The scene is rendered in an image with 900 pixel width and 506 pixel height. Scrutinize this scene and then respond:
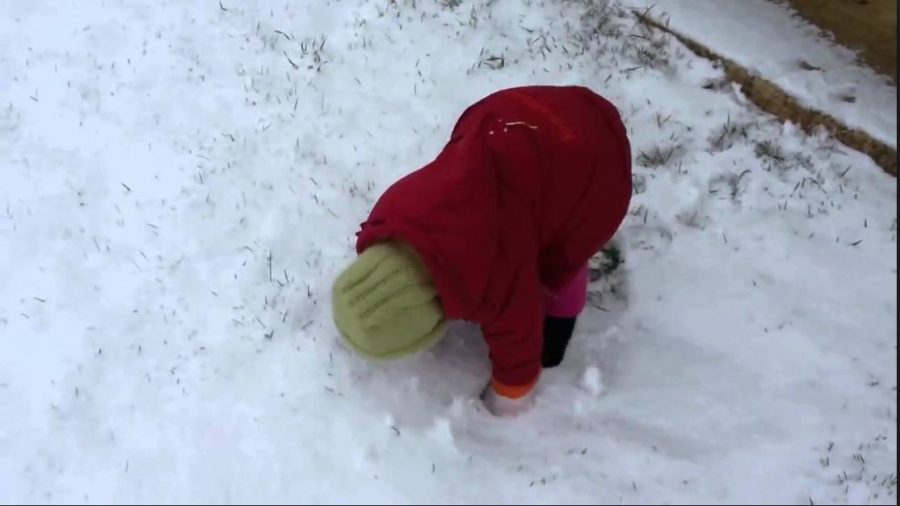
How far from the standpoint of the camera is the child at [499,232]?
270 cm

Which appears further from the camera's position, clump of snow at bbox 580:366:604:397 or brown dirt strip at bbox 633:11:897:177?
brown dirt strip at bbox 633:11:897:177

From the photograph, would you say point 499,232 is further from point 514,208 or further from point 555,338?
point 555,338

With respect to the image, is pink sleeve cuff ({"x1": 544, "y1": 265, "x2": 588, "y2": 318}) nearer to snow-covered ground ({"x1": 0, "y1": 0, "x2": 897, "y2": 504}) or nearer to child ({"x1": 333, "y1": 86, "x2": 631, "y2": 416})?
child ({"x1": 333, "y1": 86, "x2": 631, "y2": 416})

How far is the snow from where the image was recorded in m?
4.04

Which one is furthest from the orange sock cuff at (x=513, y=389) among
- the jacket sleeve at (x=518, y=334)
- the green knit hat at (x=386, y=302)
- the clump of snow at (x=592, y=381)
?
the green knit hat at (x=386, y=302)

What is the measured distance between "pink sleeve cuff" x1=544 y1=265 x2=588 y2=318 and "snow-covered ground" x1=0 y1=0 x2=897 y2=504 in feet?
0.80

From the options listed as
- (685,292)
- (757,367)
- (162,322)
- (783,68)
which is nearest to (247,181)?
(162,322)

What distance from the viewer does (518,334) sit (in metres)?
2.87

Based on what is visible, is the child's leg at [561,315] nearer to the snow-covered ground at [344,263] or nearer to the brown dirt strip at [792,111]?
the snow-covered ground at [344,263]

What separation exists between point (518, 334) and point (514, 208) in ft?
1.31

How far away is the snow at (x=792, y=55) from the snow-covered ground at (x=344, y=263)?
18 cm

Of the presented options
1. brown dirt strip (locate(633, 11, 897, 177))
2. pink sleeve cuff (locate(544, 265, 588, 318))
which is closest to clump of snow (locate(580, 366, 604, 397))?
pink sleeve cuff (locate(544, 265, 588, 318))

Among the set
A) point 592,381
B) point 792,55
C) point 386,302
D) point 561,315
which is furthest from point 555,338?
point 792,55

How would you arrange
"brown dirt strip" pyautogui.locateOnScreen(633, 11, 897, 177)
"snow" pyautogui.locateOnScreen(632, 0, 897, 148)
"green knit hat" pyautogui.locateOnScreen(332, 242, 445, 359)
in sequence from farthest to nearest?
"snow" pyautogui.locateOnScreen(632, 0, 897, 148)
"brown dirt strip" pyautogui.locateOnScreen(633, 11, 897, 177)
"green knit hat" pyautogui.locateOnScreen(332, 242, 445, 359)
